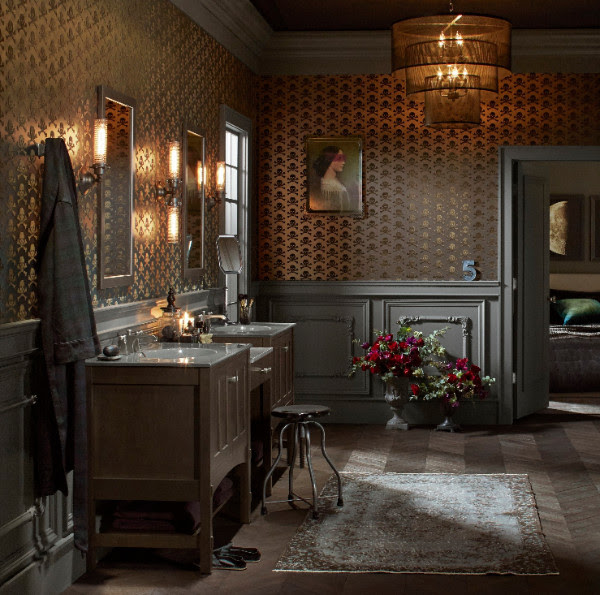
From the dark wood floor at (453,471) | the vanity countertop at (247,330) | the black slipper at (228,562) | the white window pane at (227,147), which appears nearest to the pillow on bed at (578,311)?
the dark wood floor at (453,471)

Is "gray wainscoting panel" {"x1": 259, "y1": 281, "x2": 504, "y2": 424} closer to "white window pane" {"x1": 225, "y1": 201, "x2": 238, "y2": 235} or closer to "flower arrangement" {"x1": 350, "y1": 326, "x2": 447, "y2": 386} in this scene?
"flower arrangement" {"x1": 350, "y1": 326, "x2": 447, "y2": 386}

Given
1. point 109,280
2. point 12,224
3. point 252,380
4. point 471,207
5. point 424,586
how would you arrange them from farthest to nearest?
point 471,207
point 252,380
point 109,280
point 424,586
point 12,224

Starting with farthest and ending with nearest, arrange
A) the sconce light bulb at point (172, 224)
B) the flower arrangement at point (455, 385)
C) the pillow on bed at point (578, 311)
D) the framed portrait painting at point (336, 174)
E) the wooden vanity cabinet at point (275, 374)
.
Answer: the pillow on bed at point (578, 311), the framed portrait painting at point (336, 174), the flower arrangement at point (455, 385), the wooden vanity cabinet at point (275, 374), the sconce light bulb at point (172, 224)

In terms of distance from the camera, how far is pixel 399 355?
7207 millimetres

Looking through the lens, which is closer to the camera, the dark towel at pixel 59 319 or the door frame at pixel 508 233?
the dark towel at pixel 59 319

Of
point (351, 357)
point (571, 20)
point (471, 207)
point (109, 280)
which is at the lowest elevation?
point (351, 357)

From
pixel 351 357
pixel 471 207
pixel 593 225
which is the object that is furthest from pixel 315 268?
Result: pixel 593 225

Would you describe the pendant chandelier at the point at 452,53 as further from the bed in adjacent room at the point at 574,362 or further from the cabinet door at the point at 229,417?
the bed in adjacent room at the point at 574,362

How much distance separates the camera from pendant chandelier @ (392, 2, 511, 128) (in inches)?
191

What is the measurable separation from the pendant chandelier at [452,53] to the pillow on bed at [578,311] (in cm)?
539

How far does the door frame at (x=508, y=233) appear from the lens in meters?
7.56

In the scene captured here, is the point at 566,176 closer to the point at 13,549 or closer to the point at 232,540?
the point at 232,540

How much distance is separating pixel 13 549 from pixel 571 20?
18.7ft

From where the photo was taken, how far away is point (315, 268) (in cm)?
776
